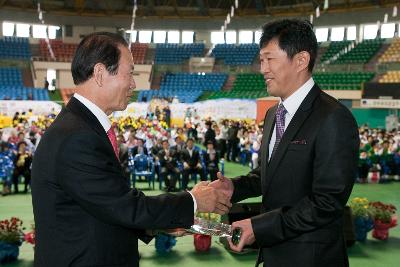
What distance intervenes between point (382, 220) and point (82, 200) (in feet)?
23.6

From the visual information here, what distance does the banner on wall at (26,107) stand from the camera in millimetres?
24875

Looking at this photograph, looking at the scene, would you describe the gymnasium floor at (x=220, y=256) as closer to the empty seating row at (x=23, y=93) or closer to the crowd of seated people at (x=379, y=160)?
the crowd of seated people at (x=379, y=160)

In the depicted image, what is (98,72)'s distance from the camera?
2.14m

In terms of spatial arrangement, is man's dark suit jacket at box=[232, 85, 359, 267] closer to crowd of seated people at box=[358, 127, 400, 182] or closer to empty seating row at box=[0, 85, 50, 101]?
crowd of seated people at box=[358, 127, 400, 182]

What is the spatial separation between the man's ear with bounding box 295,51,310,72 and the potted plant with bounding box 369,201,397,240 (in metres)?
6.34

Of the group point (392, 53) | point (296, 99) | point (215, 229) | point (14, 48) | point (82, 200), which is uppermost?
point (14, 48)

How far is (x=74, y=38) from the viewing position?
144ft

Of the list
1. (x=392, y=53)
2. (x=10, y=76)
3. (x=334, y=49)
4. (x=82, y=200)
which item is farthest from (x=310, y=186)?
(x=10, y=76)

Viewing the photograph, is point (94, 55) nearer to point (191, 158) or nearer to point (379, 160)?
point (191, 158)

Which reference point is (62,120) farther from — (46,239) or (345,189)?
(345,189)

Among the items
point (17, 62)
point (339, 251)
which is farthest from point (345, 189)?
point (17, 62)

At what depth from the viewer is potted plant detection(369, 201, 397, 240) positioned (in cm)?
794

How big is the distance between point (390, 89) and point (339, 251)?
24.3 m

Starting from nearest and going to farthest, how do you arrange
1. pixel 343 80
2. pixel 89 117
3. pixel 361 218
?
1. pixel 89 117
2. pixel 361 218
3. pixel 343 80
